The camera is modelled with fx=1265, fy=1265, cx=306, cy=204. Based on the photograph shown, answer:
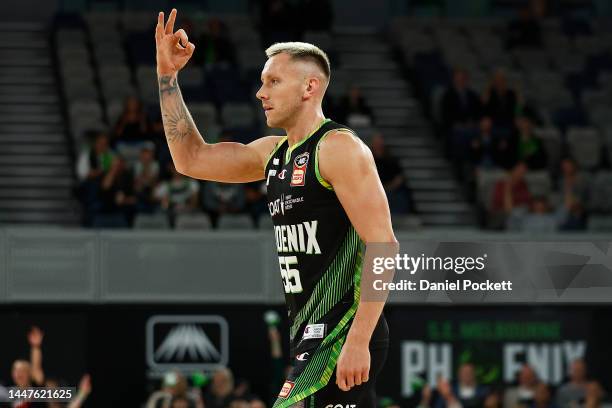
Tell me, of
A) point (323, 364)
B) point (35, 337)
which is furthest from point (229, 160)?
point (35, 337)

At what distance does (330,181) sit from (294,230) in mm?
278

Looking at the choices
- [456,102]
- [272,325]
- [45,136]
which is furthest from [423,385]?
[45,136]

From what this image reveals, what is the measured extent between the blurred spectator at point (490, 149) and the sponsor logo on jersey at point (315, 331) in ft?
44.0

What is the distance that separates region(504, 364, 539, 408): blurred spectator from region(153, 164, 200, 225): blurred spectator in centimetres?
473

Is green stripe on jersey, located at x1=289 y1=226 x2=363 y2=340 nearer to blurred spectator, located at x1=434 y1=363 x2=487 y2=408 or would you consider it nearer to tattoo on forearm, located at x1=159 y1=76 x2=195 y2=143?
tattoo on forearm, located at x1=159 y1=76 x2=195 y2=143

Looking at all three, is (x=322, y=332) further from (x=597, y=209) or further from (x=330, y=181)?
(x=597, y=209)

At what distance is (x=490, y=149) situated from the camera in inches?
744

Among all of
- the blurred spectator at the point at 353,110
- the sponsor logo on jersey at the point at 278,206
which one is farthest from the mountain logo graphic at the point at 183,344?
the sponsor logo on jersey at the point at 278,206

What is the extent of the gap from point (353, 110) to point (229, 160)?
1344cm

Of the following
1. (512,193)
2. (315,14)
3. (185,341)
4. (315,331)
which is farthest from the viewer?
(315,14)

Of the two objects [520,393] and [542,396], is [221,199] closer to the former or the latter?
[520,393]

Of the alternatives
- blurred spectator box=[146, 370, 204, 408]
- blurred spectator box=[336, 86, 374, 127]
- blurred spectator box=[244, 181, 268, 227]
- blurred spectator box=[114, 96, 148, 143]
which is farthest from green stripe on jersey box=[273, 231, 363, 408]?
blurred spectator box=[336, 86, 374, 127]

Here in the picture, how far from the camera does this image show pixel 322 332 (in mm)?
5344

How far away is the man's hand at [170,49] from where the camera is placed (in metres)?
5.96
